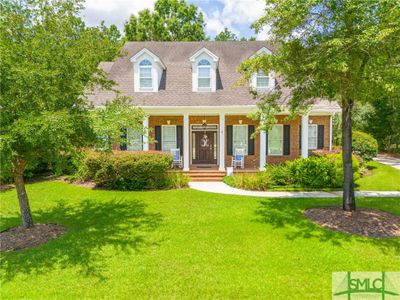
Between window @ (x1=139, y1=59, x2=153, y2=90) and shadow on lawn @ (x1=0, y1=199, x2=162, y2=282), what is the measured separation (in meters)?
8.42

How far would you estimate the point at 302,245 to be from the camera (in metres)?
7.19

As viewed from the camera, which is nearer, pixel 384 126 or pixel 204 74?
pixel 204 74

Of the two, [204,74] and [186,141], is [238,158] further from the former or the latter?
[204,74]

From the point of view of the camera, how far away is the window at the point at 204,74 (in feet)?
56.2

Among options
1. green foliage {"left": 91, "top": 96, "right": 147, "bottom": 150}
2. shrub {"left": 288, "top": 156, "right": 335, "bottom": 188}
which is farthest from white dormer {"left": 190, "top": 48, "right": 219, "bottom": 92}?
green foliage {"left": 91, "top": 96, "right": 147, "bottom": 150}

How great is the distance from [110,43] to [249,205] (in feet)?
23.1

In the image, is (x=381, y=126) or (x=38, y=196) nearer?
(x=38, y=196)

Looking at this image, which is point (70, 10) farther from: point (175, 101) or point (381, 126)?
point (381, 126)

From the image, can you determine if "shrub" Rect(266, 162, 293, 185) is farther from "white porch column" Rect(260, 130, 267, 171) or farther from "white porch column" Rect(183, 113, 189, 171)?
"white porch column" Rect(183, 113, 189, 171)

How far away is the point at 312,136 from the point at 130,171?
11207 millimetres

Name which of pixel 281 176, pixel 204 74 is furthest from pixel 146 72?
pixel 281 176

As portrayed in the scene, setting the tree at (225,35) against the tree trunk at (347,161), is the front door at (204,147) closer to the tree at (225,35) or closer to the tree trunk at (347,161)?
the tree trunk at (347,161)

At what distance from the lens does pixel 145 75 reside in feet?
56.8

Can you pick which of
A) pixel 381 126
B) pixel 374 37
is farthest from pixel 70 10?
pixel 381 126
